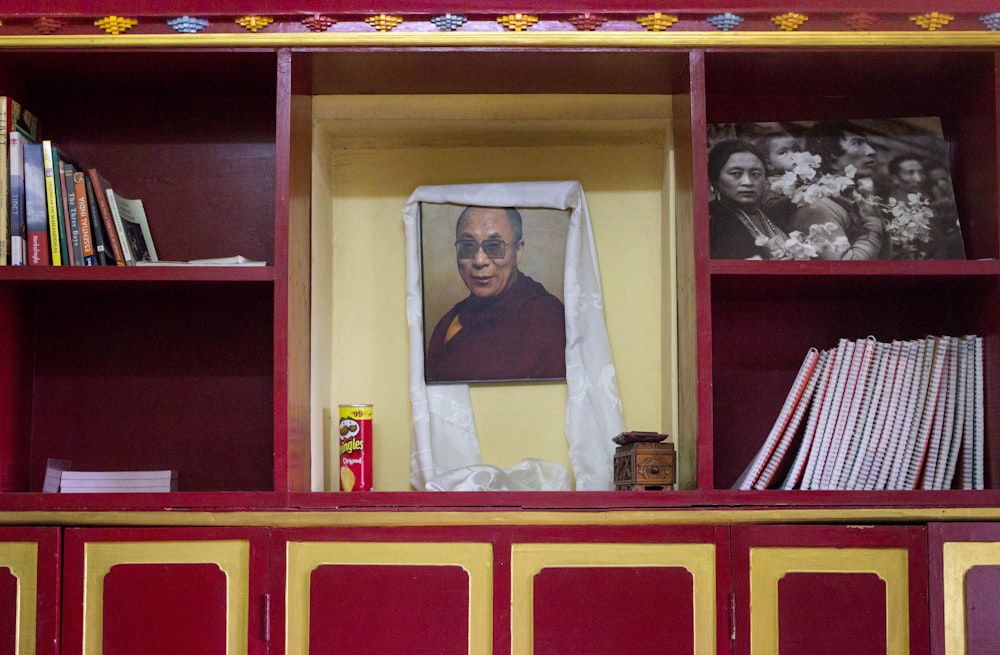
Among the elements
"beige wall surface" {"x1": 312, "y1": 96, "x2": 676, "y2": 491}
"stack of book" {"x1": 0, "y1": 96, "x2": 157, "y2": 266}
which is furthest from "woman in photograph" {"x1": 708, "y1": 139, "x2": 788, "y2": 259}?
"stack of book" {"x1": 0, "y1": 96, "x2": 157, "y2": 266}

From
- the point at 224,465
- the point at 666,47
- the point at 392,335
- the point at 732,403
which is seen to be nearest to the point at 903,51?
the point at 666,47

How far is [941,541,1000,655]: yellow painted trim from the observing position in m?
2.34

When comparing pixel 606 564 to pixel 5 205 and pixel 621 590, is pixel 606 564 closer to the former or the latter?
pixel 621 590

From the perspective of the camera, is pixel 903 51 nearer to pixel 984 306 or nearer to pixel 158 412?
pixel 984 306

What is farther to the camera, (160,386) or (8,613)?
(160,386)

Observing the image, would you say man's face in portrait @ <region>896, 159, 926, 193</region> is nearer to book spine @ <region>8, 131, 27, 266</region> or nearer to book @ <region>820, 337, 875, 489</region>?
book @ <region>820, 337, 875, 489</region>

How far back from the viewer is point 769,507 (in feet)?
7.79

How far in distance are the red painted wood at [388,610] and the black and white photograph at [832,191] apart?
1020 millimetres

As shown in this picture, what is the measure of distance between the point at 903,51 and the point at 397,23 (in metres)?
1.11

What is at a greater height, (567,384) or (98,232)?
(98,232)

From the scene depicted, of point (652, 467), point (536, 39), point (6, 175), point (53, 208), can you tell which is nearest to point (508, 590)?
point (652, 467)

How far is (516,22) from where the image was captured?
8.13 feet

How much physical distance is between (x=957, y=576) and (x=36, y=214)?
210 cm

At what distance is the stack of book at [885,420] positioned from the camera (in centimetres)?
249
